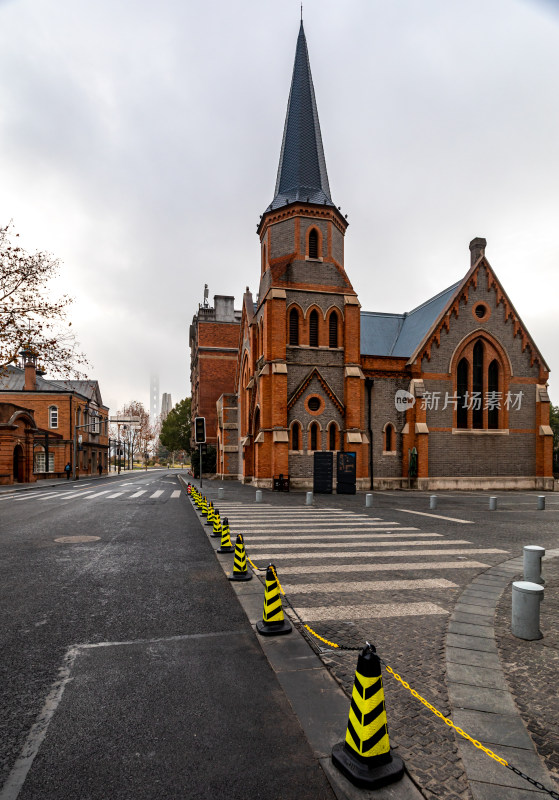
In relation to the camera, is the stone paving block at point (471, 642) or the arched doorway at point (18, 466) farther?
the arched doorway at point (18, 466)

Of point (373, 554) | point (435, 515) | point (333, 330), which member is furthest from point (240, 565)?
point (333, 330)

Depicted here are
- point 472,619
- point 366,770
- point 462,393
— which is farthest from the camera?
point 462,393

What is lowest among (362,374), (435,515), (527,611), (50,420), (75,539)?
(435,515)

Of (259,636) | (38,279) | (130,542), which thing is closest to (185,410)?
(38,279)

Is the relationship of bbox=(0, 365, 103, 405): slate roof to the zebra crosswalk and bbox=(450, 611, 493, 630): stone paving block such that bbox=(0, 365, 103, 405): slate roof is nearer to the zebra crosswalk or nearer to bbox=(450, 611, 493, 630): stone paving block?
the zebra crosswalk

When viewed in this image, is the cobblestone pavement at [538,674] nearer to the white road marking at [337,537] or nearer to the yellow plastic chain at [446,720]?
the yellow plastic chain at [446,720]

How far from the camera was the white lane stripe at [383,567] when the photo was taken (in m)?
7.65

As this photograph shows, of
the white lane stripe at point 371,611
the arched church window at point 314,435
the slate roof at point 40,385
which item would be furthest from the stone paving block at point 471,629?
the slate roof at point 40,385

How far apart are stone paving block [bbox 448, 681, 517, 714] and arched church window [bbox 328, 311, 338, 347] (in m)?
24.7

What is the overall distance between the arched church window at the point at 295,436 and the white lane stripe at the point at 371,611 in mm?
20489

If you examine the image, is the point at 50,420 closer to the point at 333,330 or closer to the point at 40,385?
the point at 40,385

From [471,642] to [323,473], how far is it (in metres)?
20.0

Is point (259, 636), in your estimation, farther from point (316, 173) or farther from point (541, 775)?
point (316, 173)

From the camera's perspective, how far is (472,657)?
441 cm
